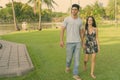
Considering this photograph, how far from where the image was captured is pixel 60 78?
8531 millimetres

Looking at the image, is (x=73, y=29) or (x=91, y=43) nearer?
(x=73, y=29)

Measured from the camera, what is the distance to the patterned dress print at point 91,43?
8.64m

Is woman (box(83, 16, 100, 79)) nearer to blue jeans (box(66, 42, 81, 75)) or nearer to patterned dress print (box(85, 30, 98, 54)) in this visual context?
patterned dress print (box(85, 30, 98, 54))

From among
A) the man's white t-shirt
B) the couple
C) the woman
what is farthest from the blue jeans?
the woman

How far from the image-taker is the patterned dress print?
8641 millimetres

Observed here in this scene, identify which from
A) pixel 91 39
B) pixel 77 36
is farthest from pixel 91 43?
pixel 77 36

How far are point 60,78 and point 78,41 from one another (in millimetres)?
1111

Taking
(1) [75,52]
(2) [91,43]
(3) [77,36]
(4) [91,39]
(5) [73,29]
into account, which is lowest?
(1) [75,52]

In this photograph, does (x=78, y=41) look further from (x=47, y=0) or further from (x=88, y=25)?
(x=47, y=0)

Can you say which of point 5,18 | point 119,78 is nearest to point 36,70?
point 119,78

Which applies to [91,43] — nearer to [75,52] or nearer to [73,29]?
[75,52]

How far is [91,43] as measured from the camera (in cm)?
869

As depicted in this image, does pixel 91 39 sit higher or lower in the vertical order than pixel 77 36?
lower

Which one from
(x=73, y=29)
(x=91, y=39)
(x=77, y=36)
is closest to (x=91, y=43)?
(x=91, y=39)
